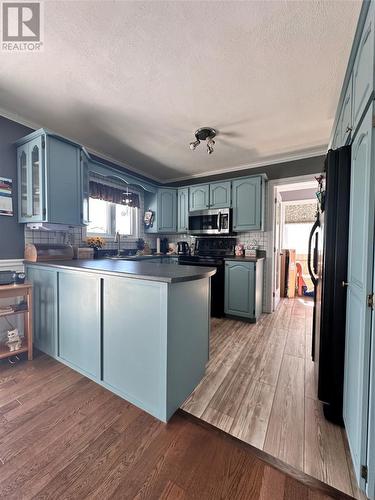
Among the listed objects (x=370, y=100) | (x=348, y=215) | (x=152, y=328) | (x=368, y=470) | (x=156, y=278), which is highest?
(x=370, y=100)

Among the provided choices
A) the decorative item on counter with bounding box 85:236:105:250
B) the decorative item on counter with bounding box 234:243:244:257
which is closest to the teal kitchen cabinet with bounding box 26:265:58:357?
the decorative item on counter with bounding box 85:236:105:250

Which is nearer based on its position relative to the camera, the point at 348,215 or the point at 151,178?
the point at 348,215

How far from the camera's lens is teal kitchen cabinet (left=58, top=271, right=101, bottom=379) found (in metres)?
1.68

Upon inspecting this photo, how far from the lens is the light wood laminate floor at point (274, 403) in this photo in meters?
Answer: 1.14

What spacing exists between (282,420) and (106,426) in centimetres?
115

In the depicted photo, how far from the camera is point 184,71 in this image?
167 centimetres

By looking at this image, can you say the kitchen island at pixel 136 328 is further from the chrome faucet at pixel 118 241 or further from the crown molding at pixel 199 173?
the crown molding at pixel 199 173

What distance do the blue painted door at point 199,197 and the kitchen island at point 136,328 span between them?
93.6 inches

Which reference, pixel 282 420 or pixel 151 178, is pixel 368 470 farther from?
pixel 151 178

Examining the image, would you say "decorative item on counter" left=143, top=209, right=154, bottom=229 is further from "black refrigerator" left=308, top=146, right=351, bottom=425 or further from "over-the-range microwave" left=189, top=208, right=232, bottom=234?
"black refrigerator" left=308, top=146, right=351, bottom=425

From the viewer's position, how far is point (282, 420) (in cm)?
138

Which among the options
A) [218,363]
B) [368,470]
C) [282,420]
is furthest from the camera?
[218,363]

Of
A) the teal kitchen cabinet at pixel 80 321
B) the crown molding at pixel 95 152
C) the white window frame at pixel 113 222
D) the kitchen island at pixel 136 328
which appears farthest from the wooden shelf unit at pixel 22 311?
the crown molding at pixel 95 152

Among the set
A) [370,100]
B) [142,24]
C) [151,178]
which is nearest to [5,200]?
[142,24]
